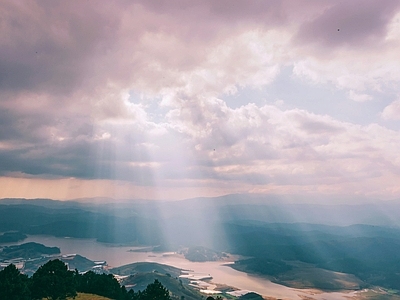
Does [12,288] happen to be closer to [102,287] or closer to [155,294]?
[155,294]

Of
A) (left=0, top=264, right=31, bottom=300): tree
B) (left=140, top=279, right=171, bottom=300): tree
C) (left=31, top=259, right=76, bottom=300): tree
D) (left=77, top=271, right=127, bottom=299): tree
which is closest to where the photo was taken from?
(left=0, top=264, right=31, bottom=300): tree

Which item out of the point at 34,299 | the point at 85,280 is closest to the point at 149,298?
the point at 34,299

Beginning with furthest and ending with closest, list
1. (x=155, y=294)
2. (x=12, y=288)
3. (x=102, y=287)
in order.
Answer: (x=102, y=287) → (x=155, y=294) → (x=12, y=288)

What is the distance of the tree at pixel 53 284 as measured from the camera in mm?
52781

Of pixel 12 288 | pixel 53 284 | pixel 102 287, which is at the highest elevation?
pixel 12 288

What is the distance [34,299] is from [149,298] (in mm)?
18596

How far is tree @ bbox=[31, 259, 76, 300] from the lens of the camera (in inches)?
2078

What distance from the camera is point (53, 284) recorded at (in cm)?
5350

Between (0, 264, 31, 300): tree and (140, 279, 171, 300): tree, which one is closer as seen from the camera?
(0, 264, 31, 300): tree

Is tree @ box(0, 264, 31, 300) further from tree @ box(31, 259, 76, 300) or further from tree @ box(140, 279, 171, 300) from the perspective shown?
tree @ box(140, 279, 171, 300)

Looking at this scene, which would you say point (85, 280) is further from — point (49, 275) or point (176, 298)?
point (176, 298)

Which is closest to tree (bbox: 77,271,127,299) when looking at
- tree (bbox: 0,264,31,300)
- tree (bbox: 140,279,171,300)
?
tree (bbox: 140,279,171,300)

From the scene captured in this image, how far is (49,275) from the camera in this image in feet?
178

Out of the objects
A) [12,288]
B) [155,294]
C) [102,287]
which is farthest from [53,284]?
[102,287]
